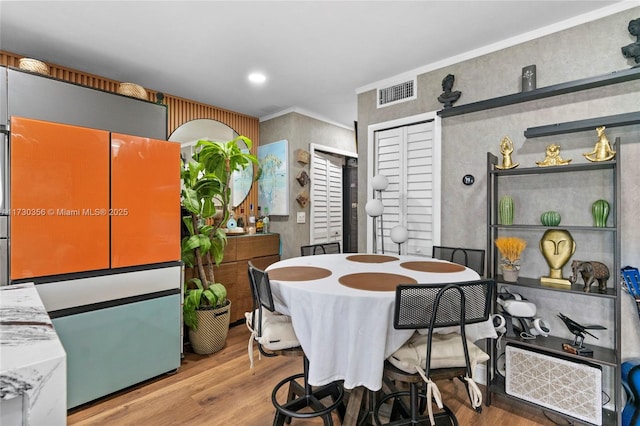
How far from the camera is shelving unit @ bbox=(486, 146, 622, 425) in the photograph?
5.90ft

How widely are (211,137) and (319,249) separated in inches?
82.5

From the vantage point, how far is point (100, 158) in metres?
2.17

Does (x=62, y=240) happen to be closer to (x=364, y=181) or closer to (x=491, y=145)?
(x=364, y=181)

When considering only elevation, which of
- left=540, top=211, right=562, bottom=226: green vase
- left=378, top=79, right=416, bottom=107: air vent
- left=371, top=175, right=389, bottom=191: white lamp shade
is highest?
left=378, top=79, right=416, bottom=107: air vent

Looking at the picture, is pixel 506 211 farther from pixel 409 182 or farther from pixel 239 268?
pixel 239 268

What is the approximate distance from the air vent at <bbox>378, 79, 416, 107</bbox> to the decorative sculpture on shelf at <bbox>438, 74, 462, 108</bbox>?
0.30 meters

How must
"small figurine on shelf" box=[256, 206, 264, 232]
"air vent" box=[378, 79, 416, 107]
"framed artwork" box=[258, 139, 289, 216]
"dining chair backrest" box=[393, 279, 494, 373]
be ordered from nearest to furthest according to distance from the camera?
"dining chair backrest" box=[393, 279, 494, 373], "air vent" box=[378, 79, 416, 107], "framed artwork" box=[258, 139, 289, 216], "small figurine on shelf" box=[256, 206, 264, 232]

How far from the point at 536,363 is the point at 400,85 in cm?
250

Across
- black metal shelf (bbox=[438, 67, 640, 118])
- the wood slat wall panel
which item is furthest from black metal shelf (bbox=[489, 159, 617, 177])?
the wood slat wall panel

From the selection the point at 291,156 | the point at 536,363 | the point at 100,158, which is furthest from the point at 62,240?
the point at 536,363

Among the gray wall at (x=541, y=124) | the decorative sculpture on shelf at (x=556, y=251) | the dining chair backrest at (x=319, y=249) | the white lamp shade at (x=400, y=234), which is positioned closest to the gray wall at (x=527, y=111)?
the gray wall at (x=541, y=124)

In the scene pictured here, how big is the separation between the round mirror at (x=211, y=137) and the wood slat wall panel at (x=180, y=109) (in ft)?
0.19

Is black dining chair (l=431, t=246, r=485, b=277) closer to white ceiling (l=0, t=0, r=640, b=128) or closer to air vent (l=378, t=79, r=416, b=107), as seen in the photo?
air vent (l=378, t=79, r=416, b=107)

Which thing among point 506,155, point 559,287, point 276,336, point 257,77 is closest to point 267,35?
point 257,77
